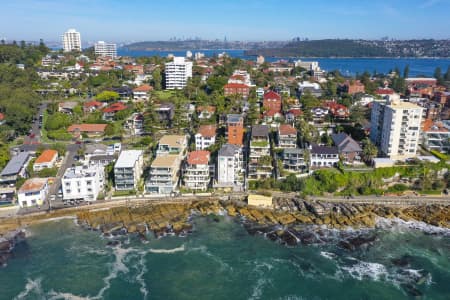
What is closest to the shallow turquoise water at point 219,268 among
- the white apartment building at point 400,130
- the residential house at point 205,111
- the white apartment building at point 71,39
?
the white apartment building at point 400,130

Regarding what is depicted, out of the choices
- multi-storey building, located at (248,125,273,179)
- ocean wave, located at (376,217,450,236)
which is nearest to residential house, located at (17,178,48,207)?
multi-storey building, located at (248,125,273,179)

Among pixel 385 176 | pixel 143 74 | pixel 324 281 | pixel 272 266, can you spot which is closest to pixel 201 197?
pixel 272 266

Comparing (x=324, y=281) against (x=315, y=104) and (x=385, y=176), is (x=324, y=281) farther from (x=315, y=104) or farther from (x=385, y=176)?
(x=315, y=104)

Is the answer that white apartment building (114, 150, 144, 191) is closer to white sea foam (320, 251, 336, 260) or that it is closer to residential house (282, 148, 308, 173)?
residential house (282, 148, 308, 173)

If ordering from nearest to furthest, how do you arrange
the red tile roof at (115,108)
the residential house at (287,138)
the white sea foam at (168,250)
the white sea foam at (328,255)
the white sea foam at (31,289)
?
the white sea foam at (31,289) < the white sea foam at (328,255) < the white sea foam at (168,250) < the residential house at (287,138) < the red tile roof at (115,108)

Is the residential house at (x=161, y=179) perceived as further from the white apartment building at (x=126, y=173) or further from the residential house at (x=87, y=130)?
the residential house at (x=87, y=130)
